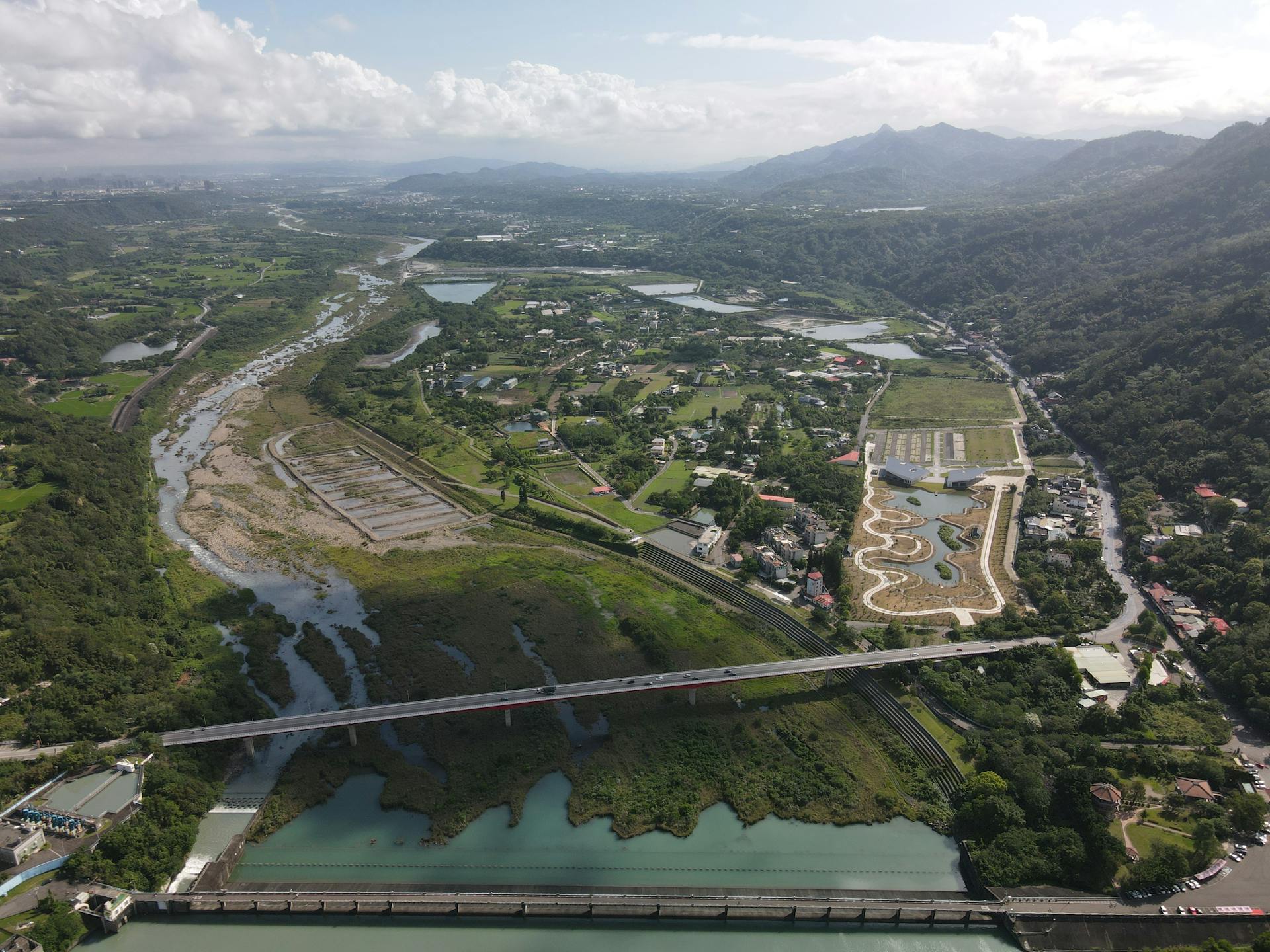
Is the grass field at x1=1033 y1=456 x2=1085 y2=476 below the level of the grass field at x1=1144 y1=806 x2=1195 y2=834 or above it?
below

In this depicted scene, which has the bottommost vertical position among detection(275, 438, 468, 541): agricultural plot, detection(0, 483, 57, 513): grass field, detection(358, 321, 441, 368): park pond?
detection(275, 438, 468, 541): agricultural plot

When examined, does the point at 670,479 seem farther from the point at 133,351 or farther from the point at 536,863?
the point at 133,351

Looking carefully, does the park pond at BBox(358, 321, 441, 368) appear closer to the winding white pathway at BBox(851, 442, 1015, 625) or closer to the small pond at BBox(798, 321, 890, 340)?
the small pond at BBox(798, 321, 890, 340)

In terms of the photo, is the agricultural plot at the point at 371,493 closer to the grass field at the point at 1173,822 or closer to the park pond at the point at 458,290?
the grass field at the point at 1173,822

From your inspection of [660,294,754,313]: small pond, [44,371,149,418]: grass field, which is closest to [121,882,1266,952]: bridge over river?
[44,371,149,418]: grass field

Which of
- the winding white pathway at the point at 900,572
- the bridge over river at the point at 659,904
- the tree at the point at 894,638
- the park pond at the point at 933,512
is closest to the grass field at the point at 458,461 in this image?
the winding white pathway at the point at 900,572

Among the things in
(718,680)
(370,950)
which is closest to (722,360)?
(718,680)

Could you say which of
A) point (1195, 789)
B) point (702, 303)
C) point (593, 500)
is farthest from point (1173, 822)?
point (702, 303)
